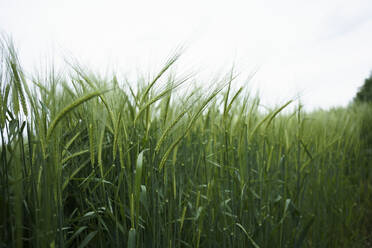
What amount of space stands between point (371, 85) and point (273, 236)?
477 centimetres

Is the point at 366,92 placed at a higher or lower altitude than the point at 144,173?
higher

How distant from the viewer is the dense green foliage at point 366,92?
4582 mm

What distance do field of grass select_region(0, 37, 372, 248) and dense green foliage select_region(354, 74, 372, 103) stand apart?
131 inches

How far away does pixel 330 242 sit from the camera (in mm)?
1709

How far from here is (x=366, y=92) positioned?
470 cm

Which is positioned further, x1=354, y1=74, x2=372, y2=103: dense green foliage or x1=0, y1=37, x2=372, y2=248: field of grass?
x1=354, y1=74, x2=372, y2=103: dense green foliage

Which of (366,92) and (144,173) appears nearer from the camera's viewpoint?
(144,173)

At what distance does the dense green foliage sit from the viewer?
4582 millimetres

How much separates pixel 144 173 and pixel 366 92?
5246 millimetres

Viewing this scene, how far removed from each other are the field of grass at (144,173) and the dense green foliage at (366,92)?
3.34 metres

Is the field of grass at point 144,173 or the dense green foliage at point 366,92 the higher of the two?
the dense green foliage at point 366,92

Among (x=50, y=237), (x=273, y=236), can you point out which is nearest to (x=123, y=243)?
(x=50, y=237)

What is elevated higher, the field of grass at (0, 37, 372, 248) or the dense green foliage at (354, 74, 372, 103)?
the dense green foliage at (354, 74, 372, 103)

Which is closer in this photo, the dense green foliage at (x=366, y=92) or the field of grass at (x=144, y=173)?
the field of grass at (x=144, y=173)
